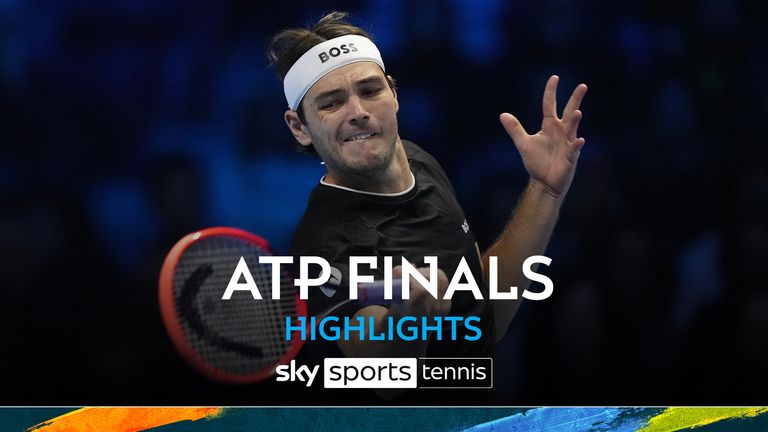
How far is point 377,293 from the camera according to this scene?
3.37 metres

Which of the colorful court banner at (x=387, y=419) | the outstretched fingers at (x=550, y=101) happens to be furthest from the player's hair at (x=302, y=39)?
the colorful court banner at (x=387, y=419)

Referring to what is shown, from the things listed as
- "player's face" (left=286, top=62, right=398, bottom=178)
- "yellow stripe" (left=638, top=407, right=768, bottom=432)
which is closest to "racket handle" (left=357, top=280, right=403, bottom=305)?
"player's face" (left=286, top=62, right=398, bottom=178)

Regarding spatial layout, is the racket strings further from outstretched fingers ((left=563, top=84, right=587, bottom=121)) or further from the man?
outstretched fingers ((left=563, top=84, right=587, bottom=121))

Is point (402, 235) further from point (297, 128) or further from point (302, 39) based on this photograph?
point (302, 39)

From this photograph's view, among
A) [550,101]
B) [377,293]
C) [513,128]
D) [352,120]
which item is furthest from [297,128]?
[550,101]

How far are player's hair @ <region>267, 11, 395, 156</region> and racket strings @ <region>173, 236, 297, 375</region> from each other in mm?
446

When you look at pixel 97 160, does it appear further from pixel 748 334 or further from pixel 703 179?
pixel 748 334

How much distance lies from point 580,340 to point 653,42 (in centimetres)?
108

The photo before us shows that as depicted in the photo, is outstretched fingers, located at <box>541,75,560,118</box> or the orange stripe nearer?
outstretched fingers, located at <box>541,75,560,118</box>

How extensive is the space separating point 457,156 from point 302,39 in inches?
26.6

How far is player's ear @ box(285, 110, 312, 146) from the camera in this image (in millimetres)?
3469

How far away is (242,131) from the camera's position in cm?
354

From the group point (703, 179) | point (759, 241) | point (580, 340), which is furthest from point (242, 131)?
point (759, 241)

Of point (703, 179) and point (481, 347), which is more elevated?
point (703, 179)
